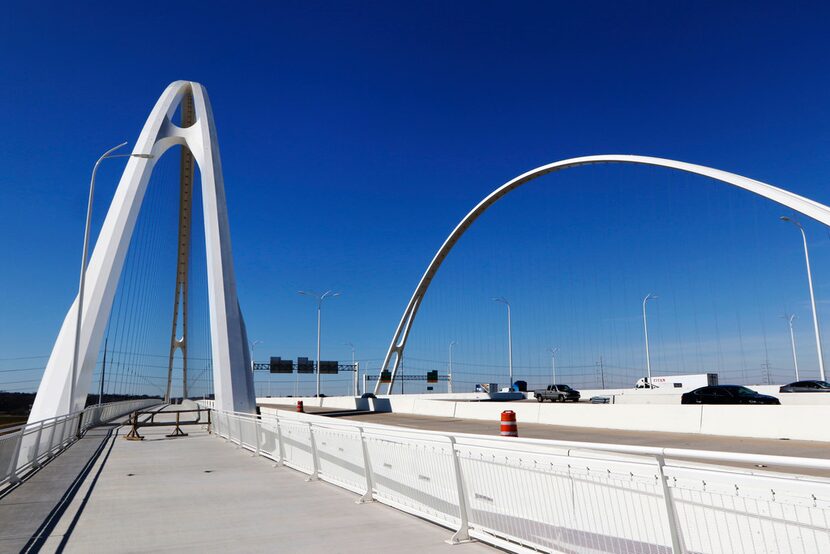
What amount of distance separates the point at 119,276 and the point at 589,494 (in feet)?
92.7

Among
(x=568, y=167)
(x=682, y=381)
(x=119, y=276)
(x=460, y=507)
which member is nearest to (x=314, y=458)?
(x=460, y=507)

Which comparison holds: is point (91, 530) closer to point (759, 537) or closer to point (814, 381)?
point (759, 537)

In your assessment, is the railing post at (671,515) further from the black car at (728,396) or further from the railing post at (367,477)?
the black car at (728,396)

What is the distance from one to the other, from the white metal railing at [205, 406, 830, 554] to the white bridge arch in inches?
739

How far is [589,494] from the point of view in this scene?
5492 millimetres

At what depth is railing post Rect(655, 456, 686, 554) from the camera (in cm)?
468

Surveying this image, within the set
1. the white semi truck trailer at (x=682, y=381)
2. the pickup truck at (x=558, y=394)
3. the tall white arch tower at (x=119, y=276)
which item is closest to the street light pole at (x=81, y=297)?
the tall white arch tower at (x=119, y=276)

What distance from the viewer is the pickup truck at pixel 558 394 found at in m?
46.1

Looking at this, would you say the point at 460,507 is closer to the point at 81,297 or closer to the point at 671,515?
the point at 671,515

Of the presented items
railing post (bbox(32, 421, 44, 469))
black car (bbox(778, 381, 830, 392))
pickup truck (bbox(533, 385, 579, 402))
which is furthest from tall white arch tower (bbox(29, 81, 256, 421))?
black car (bbox(778, 381, 830, 392))

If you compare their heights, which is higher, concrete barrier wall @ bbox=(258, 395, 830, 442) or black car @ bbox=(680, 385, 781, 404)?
black car @ bbox=(680, 385, 781, 404)

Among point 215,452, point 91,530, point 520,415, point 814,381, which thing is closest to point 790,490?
point 91,530

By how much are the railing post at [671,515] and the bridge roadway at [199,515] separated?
2243mm

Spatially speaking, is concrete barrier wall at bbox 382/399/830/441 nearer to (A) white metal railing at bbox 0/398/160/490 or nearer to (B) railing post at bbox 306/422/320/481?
(B) railing post at bbox 306/422/320/481
